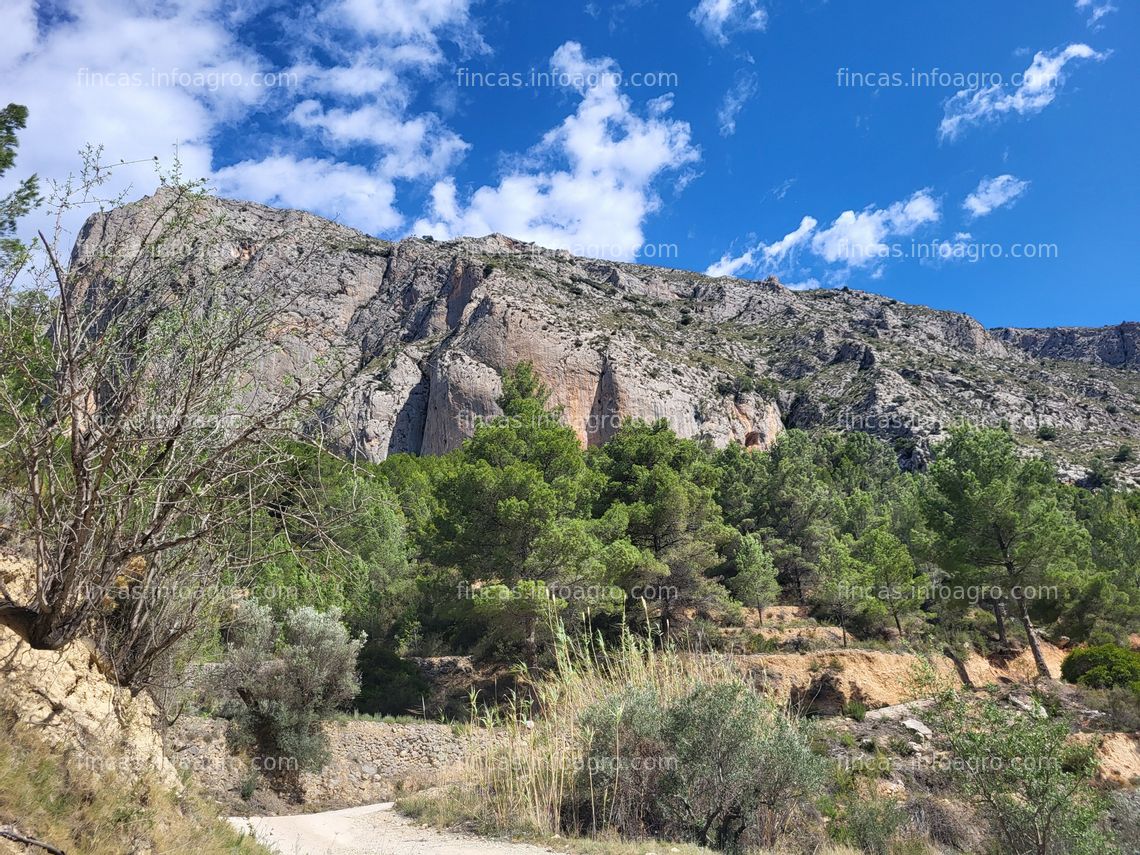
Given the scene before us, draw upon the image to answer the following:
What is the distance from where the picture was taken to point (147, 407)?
396 centimetres

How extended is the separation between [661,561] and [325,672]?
370 inches

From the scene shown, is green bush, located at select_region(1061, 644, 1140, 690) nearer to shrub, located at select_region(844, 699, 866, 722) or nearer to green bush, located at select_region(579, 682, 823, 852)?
shrub, located at select_region(844, 699, 866, 722)

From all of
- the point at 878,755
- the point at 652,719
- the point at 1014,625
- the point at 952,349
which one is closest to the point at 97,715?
the point at 652,719

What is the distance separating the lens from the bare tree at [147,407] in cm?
365

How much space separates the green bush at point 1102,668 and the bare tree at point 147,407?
20.5 meters

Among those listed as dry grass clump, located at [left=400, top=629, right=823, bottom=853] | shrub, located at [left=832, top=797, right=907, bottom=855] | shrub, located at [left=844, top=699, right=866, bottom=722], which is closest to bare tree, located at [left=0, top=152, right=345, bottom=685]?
dry grass clump, located at [left=400, top=629, right=823, bottom=853]

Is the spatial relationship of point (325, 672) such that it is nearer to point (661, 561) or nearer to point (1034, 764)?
point (661, 561)

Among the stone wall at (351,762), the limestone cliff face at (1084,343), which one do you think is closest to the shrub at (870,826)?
the stone wall at (351,762)

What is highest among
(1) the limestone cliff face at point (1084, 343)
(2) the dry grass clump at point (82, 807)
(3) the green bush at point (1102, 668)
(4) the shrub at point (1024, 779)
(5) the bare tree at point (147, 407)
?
(1) the limestone cliff face at point (1084, 343)

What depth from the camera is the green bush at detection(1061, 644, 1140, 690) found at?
54.1ft

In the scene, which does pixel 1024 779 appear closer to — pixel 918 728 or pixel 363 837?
pixel 918 728

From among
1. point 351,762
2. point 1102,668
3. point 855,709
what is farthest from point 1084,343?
point 351,762

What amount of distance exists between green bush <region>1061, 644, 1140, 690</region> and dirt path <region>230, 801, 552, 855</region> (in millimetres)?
16925

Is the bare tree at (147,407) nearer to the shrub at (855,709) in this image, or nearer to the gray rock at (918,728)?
the gray rock at (918,728)
